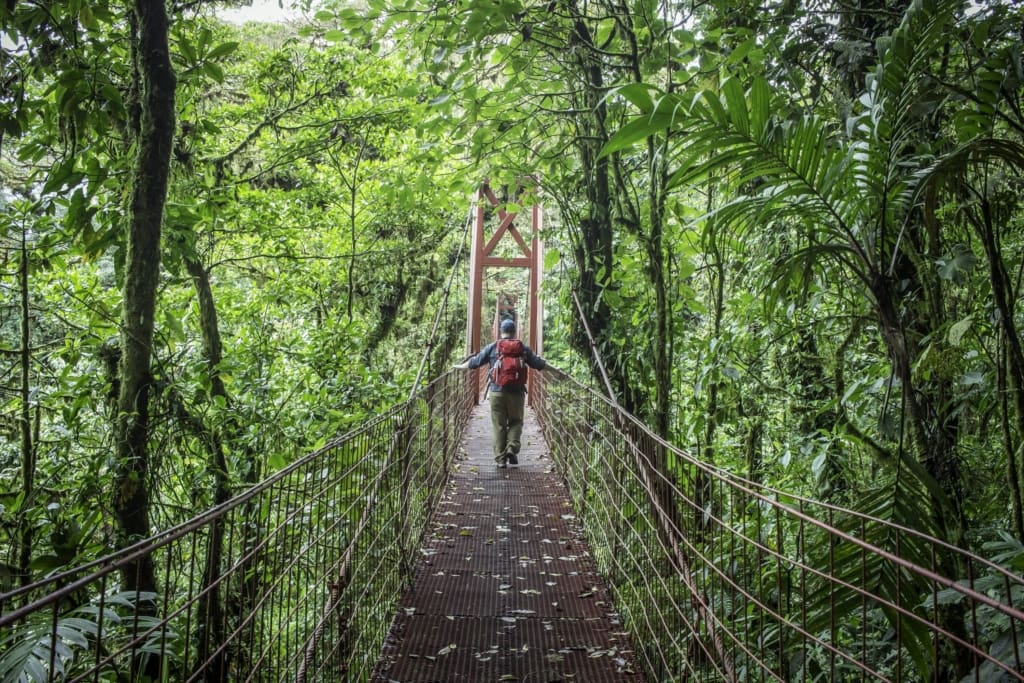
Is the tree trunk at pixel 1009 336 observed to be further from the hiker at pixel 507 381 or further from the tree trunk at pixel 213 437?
the hiker at pixel 507 381

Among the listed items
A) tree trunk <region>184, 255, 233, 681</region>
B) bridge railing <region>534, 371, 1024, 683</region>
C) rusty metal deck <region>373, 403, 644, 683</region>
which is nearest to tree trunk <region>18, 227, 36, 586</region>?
tree trunk <region>184, 255, 233, 681</region>

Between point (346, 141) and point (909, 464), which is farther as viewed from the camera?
point (346, 141)

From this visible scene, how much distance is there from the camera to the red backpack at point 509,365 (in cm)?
486

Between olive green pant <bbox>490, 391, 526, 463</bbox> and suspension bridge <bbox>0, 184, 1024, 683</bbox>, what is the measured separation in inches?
31.2

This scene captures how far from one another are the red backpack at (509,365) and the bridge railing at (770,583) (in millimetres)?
919

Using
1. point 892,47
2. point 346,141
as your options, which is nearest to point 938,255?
point 892,47

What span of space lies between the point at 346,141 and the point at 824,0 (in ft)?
11.7

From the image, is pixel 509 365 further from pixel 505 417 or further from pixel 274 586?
pixel 274 586

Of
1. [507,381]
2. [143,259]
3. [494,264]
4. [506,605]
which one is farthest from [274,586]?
[494,264]

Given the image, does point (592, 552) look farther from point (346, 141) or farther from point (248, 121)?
point (248, 121)

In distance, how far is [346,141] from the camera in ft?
16.6

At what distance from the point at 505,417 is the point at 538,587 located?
2.11m

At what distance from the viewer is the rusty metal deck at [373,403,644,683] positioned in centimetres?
218

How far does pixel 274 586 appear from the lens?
1321 mm
